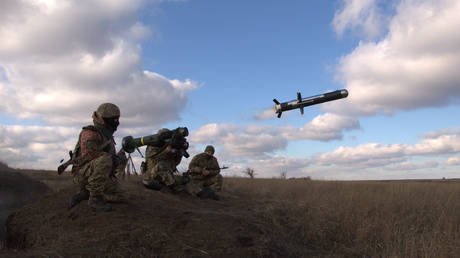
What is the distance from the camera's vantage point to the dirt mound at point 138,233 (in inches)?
165

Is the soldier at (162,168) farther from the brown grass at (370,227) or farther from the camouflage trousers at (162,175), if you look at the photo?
the brown grass at (370,227)

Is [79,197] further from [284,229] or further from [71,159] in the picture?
[284,229]

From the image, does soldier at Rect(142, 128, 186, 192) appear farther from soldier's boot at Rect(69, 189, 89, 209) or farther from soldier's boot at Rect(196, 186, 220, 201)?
soldier's boot at Rect(69, 189, 89, 209)

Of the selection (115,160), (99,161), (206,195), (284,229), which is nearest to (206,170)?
(206,195)

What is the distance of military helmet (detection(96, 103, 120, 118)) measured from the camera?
5797 millimetres

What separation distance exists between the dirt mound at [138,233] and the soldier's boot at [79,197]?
0.49ft

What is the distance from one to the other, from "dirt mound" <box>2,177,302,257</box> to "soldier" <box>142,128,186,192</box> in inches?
89.7

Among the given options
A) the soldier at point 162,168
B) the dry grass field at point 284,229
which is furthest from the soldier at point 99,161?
the soldier at point 162,168

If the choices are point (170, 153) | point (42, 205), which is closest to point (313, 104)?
point (170, 153)

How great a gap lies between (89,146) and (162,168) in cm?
290

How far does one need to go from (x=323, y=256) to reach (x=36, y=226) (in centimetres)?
425

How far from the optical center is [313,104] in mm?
8883

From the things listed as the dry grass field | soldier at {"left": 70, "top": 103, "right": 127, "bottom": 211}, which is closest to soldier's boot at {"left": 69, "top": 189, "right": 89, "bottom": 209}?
soldier at {"left": 70, "top": 103, "right": 127, "bottom": 211}

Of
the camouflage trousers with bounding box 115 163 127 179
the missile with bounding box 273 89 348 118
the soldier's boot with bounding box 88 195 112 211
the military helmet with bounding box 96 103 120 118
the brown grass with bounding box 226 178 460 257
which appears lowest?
the brown grass with bounding box 226 178 460 257
